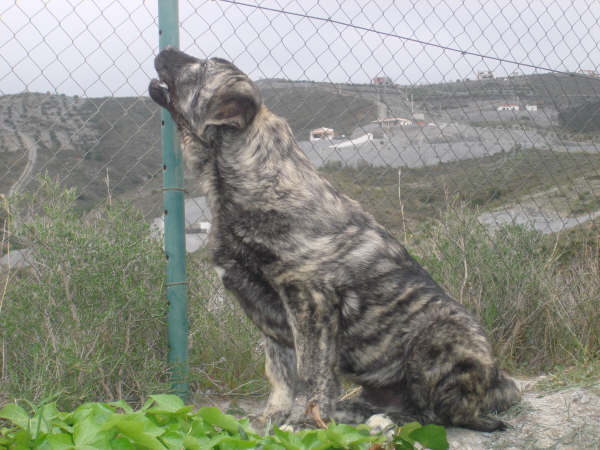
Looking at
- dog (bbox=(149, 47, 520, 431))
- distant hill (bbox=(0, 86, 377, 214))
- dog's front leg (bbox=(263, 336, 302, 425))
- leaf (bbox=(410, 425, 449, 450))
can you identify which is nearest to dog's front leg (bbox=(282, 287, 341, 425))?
dog (bbox=(149, 47, 520, 431))

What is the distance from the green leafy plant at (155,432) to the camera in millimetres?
1638

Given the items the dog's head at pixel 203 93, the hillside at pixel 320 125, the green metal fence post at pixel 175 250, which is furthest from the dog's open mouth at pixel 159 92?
the hillside at pixel 320 125

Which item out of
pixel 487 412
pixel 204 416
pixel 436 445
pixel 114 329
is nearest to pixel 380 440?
pixel 436 445

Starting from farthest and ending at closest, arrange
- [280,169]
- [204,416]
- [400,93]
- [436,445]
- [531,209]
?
[531,209], [400,93], [280,169], [436,445], [204,416]

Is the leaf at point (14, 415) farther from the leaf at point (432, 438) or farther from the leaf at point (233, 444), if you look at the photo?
the leaf at point (432, 438)

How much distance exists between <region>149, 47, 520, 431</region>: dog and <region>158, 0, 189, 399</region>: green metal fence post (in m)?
0.32

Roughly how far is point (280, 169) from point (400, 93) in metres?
2.52

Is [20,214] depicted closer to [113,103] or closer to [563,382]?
[113,103]

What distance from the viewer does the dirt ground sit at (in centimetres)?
274

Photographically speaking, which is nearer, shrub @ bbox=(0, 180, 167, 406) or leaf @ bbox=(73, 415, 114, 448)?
leaf @ bbox=(73, 415, 114, 448)

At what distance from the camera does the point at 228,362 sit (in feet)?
12.4

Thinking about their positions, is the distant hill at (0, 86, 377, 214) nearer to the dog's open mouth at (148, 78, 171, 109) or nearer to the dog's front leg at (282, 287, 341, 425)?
the dog's open mouth at (148, 78, 171, 109)

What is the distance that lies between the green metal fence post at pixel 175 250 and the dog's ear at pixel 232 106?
1.81 feet

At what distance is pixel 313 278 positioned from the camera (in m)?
2.61
